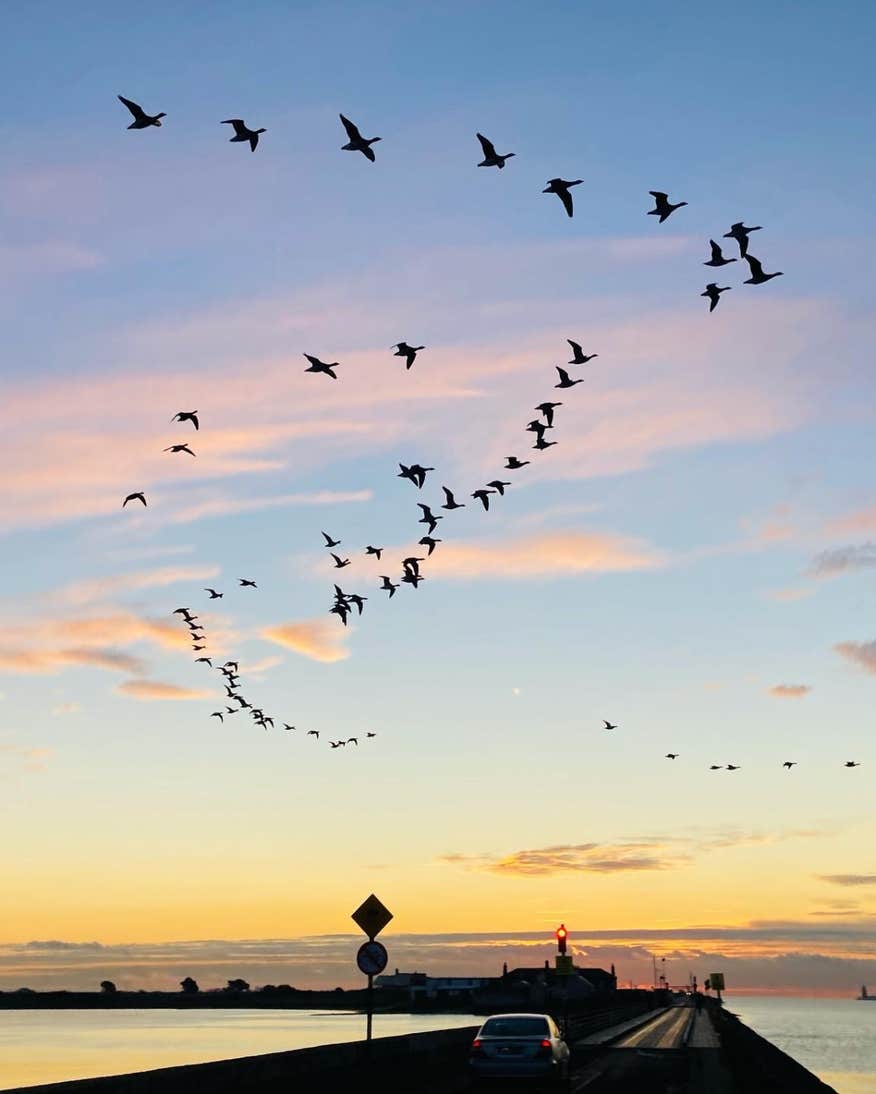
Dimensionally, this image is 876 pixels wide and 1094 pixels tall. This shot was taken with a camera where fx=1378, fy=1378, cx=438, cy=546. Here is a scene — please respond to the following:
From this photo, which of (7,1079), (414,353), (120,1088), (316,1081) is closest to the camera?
(120,1088)

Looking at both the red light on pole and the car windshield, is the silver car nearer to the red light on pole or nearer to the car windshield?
the car windshield

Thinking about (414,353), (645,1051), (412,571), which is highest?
(414,353)

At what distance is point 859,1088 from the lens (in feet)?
340

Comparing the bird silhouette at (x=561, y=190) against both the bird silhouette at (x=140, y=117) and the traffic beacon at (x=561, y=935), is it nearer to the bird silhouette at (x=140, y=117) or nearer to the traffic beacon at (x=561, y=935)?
the bird silhouette at (x=140, y=117)

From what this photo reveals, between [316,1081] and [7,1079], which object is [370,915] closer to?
[316,1081]

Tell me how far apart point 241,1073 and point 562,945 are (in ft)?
96.0

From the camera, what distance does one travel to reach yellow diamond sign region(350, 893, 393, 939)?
3058cm

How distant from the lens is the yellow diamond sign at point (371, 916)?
100 ft

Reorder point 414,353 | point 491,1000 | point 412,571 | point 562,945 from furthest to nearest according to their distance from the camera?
point 491,1000, point 562,945, point 412,571, point 414,353

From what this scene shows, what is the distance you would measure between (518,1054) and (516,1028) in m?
0.95

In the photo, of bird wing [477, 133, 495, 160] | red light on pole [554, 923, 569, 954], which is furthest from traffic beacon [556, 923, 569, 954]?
bird wing [477, 133, 495, 160]

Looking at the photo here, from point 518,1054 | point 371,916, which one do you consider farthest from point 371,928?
point 518,1054

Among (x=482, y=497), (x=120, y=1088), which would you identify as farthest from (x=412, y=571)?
(x=120, y=1088)

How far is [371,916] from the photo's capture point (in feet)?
101
